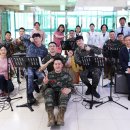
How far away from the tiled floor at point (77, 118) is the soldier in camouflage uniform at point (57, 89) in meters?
0.28

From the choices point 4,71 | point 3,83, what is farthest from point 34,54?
point 3,83

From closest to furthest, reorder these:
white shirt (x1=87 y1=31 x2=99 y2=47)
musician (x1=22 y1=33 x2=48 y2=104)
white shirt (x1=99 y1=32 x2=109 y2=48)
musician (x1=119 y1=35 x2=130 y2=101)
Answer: musician (x1=22 y1=33 x2=48 y2=104), musician (x1=119 y1=35 x2=130 y2=101), white shirt (x1=99 y1=32 x2=109 y2=48), white shirt (x1=87 y1=31 x2=99 y2=47)

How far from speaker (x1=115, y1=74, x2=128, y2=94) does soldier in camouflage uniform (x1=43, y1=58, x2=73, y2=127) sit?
1348mm

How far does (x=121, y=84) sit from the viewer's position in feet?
15.6

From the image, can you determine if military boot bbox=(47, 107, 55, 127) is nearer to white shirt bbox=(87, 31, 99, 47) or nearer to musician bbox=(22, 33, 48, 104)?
musician bbox=(22, 33, 48, 104)

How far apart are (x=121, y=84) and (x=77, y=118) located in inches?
59.2

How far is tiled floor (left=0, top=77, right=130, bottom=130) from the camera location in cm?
338

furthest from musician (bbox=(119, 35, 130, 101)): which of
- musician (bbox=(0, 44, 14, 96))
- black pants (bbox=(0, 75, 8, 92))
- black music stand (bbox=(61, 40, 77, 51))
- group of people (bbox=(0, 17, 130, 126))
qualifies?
black pants (bbox=(0, 75, 8, 92))

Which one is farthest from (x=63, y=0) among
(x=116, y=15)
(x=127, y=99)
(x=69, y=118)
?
(x=69, y=118)

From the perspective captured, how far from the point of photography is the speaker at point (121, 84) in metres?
4.71

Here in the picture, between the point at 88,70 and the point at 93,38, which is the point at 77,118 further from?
the point at 93,38

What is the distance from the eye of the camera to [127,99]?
4531 millimetres

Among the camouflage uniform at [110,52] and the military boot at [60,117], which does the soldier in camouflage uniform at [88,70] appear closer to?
the camouflage uniform at [110,52]

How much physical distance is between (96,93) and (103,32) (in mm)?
2350
